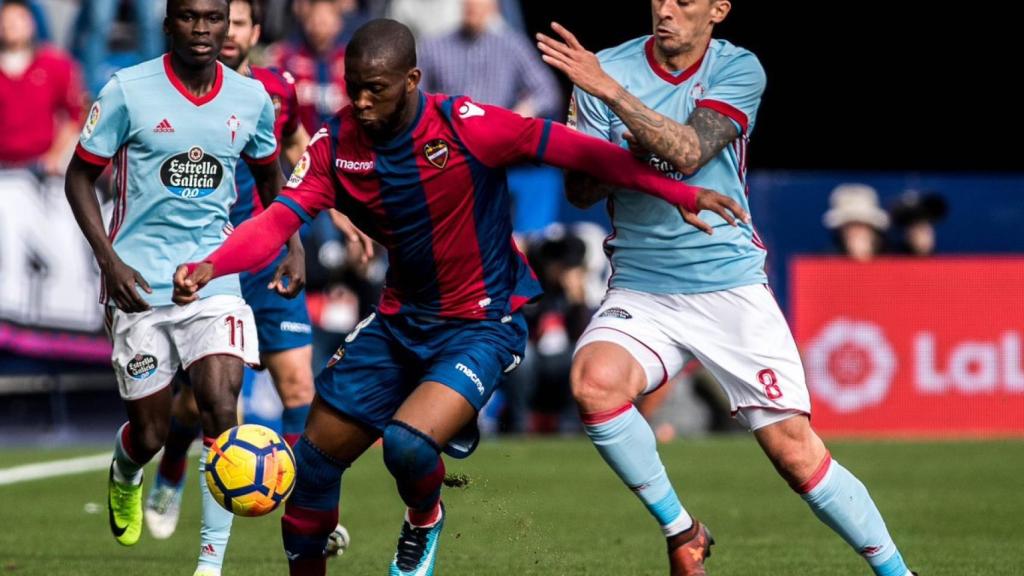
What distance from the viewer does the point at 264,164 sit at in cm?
827

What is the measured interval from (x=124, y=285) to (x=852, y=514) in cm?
317

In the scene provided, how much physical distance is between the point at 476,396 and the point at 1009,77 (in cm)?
1547

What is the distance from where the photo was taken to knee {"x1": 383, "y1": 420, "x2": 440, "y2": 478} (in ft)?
22.2

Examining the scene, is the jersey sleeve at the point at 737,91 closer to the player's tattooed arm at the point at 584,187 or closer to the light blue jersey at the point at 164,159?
the player's tattooed arm at the point at 584,187

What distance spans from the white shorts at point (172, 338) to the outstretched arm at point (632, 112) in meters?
2.10

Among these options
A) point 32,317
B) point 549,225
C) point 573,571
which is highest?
point 573,571

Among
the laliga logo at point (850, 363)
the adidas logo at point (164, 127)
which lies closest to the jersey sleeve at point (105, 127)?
the adidas logo at point (164, 127)

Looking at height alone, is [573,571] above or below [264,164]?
below

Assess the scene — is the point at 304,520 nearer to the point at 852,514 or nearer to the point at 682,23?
the point at 852,514

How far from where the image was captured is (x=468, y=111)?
23.0 feet

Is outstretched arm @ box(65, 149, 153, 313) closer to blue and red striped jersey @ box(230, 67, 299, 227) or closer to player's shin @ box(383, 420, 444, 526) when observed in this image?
blue and red striped jersey @ box(230, 67, 299, 227)

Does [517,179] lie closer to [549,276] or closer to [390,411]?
[549,276]

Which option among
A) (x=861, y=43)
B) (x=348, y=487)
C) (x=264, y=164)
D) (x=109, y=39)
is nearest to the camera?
(x=264, y=164)

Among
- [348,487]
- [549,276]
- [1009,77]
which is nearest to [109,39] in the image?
[549,276]
